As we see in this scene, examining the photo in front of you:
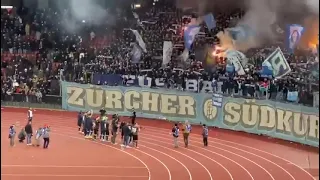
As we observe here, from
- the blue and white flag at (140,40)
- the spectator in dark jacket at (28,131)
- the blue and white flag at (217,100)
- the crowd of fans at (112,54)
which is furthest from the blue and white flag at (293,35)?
the spectator in dark jacket at (28,131)

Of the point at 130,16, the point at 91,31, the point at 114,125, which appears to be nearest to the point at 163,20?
the point at 130,16

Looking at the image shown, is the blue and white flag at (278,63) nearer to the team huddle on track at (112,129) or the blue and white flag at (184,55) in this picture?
the team huddle on track at (112,129)

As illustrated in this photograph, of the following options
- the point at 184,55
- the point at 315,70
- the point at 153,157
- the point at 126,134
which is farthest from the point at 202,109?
the point at 315,70

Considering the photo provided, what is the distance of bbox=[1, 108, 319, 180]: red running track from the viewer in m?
12.6

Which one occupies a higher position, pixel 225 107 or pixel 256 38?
pixel 256 38

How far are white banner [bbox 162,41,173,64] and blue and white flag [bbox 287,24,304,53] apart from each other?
330 centimetres

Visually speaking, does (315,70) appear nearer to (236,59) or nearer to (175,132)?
(175,132)

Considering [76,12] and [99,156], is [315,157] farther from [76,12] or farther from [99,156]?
[76,12]

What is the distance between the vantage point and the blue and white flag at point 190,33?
1857cm

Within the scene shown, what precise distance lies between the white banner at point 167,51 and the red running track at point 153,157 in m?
1.65

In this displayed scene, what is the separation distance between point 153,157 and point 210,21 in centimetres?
616

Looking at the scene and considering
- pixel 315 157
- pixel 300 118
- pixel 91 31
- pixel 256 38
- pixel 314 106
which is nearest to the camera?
pixel 314 106

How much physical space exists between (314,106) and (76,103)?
5.64 meters

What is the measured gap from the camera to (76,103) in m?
15.3
